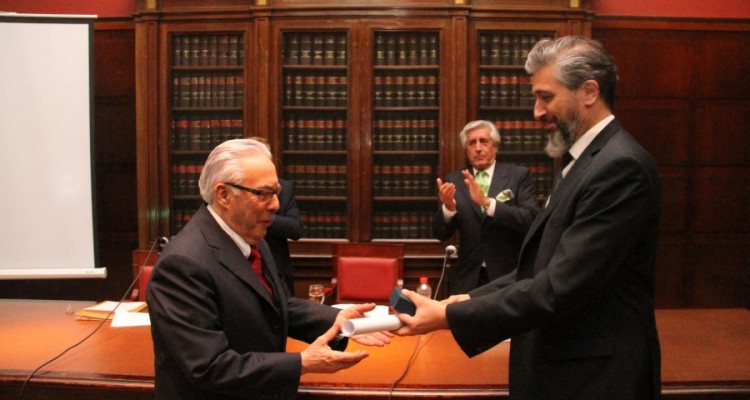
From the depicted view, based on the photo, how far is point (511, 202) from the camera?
383cm

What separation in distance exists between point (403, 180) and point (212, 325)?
3423 millimetres

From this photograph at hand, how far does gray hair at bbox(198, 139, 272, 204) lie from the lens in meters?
1.92

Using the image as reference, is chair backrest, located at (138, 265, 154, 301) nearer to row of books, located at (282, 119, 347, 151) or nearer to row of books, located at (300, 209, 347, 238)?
row of books, located at (300, 209, 347, 238)

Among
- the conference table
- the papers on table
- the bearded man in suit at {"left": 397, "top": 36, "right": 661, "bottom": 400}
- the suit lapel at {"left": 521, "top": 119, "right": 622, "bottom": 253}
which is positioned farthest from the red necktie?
the papers on table

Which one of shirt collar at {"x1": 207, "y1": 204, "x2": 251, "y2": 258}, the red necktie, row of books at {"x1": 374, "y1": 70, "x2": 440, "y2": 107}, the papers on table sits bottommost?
the papers on table

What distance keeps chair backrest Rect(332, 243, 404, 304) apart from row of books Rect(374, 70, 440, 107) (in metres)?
1.48

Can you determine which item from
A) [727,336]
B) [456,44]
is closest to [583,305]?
[727,336]

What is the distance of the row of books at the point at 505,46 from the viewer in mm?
4988

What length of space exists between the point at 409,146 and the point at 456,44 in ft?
2.67

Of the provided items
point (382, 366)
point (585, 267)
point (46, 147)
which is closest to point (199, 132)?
point (46, 147)

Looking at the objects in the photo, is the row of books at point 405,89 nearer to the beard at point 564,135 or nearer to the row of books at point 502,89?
the row of books at point 502,89

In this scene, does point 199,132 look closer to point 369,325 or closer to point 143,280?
point 143,280

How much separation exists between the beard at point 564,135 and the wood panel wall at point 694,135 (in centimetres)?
377

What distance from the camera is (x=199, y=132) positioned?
518 cm
